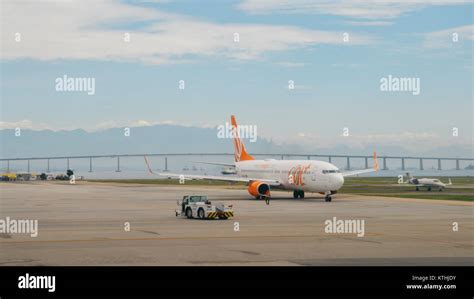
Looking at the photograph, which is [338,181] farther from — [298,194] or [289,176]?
[298,194]

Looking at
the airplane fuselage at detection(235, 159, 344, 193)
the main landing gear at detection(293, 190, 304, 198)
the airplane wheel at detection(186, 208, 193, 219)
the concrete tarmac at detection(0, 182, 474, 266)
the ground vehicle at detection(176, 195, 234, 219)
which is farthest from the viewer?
the main landing gear at detection(293, 190, 304, 198)

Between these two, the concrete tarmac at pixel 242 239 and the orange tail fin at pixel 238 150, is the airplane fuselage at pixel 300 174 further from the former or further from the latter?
the concrete tarmac at pixel 242 239

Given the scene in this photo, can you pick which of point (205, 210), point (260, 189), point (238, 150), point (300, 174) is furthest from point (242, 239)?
point (238, 150)

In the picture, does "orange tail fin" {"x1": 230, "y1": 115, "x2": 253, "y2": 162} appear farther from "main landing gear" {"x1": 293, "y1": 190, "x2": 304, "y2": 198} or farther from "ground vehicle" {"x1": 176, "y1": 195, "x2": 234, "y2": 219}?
"ground vehicle" {"x1": 176, "y1": 195, "x2": 234, "y2": 219}

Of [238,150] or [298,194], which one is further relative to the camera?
[238,150]

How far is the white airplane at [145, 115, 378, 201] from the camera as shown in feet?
242

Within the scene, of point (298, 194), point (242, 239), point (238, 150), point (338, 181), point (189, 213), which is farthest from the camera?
point (238, 150)

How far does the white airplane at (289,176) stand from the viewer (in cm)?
7381

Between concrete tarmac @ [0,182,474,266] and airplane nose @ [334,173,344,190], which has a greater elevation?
airplane nose @ [334,173,344,190]

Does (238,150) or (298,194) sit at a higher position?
(238,150)

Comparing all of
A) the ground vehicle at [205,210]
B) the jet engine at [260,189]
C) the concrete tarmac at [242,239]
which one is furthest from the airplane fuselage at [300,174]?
the ground vehicle at [205,210]

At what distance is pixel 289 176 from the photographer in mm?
79812

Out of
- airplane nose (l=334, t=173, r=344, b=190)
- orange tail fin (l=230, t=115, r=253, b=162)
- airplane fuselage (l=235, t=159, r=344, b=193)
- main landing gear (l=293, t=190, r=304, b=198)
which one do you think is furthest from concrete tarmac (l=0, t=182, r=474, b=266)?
orange tail fin (l=230, t=115, r=253, b=162)
